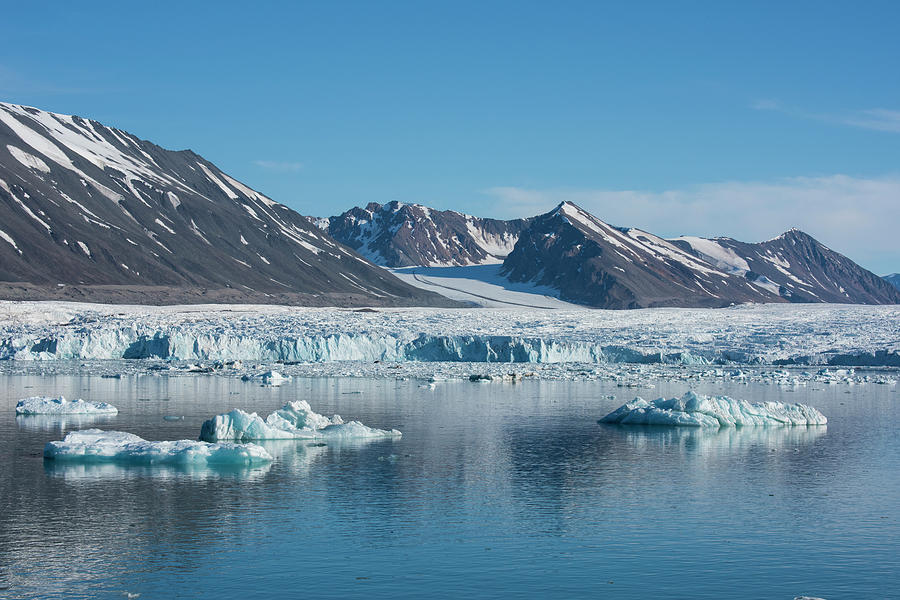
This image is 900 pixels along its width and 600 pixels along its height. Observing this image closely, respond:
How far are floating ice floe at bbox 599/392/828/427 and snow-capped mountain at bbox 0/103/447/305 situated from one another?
71.0m

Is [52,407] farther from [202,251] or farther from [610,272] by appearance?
[610,272]

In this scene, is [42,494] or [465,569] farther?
[42,494]

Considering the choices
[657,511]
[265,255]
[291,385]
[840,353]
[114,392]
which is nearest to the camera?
[657,511]

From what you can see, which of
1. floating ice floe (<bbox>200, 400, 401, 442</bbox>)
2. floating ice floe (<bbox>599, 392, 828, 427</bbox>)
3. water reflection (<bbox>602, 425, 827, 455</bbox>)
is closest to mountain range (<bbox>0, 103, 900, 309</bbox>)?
floating ice floe (<bbox>200, 400, 401, 442</bbox>)

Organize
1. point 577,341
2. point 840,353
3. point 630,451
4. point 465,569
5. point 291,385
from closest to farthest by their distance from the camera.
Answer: point 465,569
point 630,451
point 291,385
point 840,353
point 577,341

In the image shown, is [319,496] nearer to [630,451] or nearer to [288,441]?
[288,441]

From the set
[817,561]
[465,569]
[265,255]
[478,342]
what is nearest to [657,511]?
[817,561]

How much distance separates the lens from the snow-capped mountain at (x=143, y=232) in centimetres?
11125

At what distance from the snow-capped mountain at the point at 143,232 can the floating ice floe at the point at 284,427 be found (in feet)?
223

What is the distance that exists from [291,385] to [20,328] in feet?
83.1

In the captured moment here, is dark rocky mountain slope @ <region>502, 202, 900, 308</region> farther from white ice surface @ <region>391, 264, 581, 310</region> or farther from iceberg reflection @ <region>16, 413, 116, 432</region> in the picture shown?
iceberg reflection @ <region>16, 413, 116, 432</region>

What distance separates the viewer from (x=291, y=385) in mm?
43281

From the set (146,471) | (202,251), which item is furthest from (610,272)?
(146,471)

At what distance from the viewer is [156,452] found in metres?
22.4
